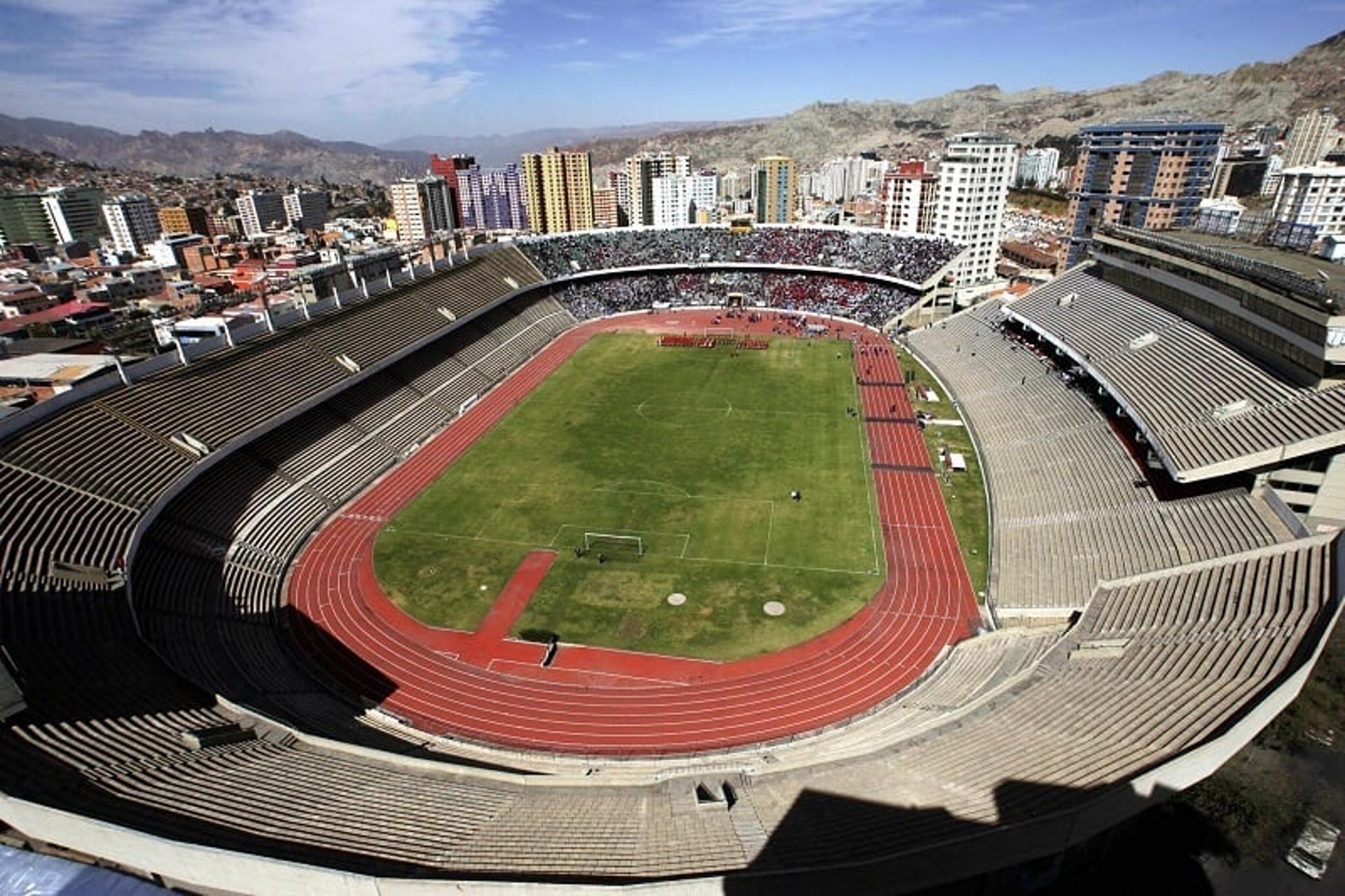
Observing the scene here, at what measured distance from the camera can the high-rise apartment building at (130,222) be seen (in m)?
125

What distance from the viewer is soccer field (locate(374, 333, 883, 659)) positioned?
24.6 m

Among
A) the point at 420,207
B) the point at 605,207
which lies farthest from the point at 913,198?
the point at 420,207

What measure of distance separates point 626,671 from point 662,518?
9.87m

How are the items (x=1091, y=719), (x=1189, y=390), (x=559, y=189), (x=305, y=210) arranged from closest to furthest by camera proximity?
(x=1091, y=719), (x=1189, y=390), (x=559, y=189), (x=305, y=210)

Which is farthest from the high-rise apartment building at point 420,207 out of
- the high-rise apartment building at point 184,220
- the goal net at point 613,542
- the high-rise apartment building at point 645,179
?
the goal net at point 613,542

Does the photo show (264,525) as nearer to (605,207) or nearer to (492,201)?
(605,207)

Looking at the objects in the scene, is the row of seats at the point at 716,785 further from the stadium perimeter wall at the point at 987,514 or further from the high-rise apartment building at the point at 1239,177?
the high-rise apartment building at the point at 1239,177

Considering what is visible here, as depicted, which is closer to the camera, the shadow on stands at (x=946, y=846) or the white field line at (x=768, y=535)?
the shadow on stands at (x=946, y=846)

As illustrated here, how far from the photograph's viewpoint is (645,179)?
145250 mm

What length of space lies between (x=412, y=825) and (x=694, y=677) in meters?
10.5

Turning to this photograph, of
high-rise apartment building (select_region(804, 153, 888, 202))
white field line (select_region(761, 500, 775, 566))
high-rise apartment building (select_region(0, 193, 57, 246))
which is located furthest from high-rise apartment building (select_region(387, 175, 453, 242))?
white field line (select_region(761, 500, 775, 566))

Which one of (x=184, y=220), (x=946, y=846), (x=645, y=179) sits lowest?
(x=946, y=846)

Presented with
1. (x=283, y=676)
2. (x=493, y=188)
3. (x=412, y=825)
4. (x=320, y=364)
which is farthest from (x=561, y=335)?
(x=493, y=188)

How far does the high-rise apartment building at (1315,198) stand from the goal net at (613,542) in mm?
83147
